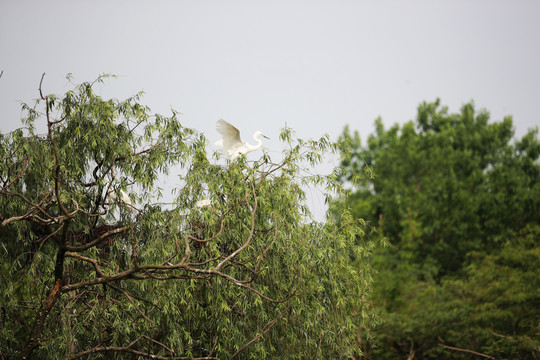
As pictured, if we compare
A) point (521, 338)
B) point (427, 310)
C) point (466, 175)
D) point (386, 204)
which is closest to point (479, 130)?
point (466, 175)

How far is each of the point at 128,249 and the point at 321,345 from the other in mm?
2090

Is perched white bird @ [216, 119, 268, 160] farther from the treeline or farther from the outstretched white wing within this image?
the treeline

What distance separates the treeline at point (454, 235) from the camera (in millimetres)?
12258

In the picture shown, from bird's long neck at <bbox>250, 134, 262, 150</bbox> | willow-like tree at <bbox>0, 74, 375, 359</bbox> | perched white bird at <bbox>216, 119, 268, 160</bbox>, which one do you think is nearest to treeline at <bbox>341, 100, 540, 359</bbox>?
bird's long neck at <bbox>250, 134, 262, 150</bbox>

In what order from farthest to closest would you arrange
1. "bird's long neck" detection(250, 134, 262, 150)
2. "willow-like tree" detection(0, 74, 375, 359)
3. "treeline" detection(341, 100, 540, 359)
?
"treeline" detection(341, 100, 540, 359) → "bird's long neck" detection(250, 134, 262, 150) → "willow-like tree" detection(0, 74, 375, 359)

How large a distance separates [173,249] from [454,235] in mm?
14684

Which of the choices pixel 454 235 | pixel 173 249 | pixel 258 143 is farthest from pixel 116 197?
pixel 454 235

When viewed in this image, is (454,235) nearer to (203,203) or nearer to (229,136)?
(229,136)

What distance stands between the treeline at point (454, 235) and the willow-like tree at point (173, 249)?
3379 mm

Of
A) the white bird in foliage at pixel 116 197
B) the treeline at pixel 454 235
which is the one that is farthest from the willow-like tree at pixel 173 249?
the treeline at pixel 454 235

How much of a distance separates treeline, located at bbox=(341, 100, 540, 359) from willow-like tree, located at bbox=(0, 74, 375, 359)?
3.38 m

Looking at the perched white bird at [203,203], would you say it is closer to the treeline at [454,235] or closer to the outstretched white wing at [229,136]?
the outstretched white wing at [229,136]

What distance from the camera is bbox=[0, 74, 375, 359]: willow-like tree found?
5.50 metres

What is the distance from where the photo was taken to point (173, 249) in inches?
223
